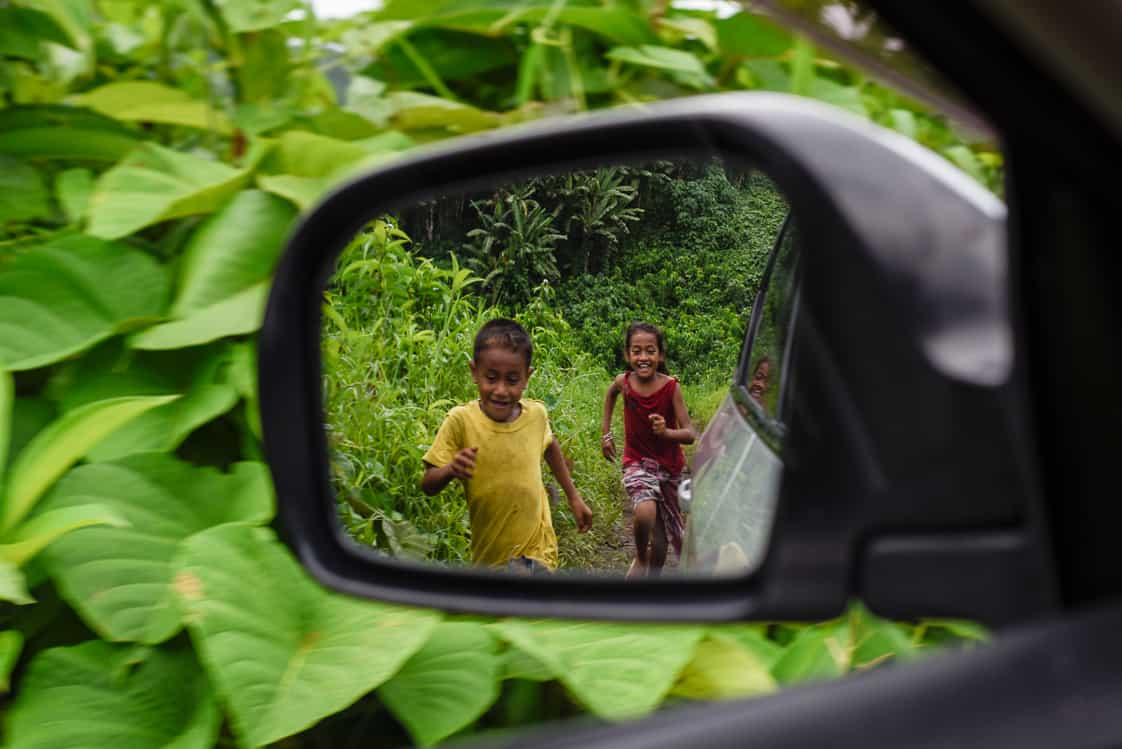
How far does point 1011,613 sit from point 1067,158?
0.25 meters

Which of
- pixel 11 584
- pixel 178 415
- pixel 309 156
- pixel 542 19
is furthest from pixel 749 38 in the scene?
pixel 11 584

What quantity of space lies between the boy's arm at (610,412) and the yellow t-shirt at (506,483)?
84 millimetres

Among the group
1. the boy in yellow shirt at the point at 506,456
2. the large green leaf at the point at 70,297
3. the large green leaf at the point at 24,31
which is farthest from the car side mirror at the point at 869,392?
the large green leaf at the point at 24,31

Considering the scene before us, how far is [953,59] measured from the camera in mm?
524

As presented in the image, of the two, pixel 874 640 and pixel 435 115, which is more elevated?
pixel 435 115

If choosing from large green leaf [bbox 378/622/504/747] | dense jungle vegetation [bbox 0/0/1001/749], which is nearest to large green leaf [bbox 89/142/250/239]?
dense jungle vegetation [bbox 0/0/1001/749]

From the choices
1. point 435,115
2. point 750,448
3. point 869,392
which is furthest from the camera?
point 435,115

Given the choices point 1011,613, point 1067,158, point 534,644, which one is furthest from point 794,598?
point 534,644

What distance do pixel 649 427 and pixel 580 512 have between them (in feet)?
0.44

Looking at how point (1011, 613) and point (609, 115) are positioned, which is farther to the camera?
point (609, 115)

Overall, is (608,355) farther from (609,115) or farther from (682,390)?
(609,115)

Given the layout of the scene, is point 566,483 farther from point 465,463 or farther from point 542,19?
point 542,19

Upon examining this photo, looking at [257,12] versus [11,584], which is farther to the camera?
[257,12]

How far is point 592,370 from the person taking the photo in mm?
1002
